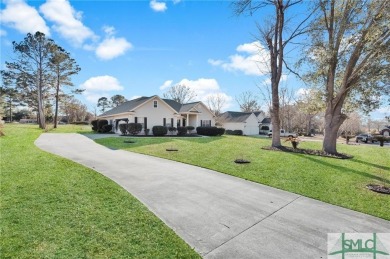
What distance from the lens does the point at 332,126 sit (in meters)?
13.2

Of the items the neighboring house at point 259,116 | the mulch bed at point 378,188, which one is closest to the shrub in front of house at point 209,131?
the neighboring house at point 259,116

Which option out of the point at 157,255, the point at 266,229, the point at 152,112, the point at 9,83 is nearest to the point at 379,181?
the point at 266,229

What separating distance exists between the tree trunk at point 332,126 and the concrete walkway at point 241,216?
8298 mm

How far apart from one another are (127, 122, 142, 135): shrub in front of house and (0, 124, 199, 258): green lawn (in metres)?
18.2

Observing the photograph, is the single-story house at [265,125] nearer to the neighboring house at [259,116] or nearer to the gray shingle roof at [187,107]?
the neighboring house at [259,116]

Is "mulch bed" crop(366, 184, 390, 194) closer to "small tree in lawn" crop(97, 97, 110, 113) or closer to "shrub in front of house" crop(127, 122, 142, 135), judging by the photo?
"shrub in front of house" crop(127, 122, 142, 135)

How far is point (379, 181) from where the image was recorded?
306 inches

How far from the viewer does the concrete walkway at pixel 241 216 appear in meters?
3.68

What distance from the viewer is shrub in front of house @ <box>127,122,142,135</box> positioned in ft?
81.5

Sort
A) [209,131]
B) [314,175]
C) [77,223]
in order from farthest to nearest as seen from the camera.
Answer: [209,131], [314,175], [77,223]

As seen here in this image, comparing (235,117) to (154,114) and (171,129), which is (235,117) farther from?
(154,114)

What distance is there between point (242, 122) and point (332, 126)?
28685 mm

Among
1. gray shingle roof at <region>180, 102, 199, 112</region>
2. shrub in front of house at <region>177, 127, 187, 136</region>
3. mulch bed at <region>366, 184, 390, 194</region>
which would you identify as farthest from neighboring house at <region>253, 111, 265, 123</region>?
mulch bed at <region>366, 184, 390, 194</region>

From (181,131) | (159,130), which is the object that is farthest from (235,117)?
(159,130)
